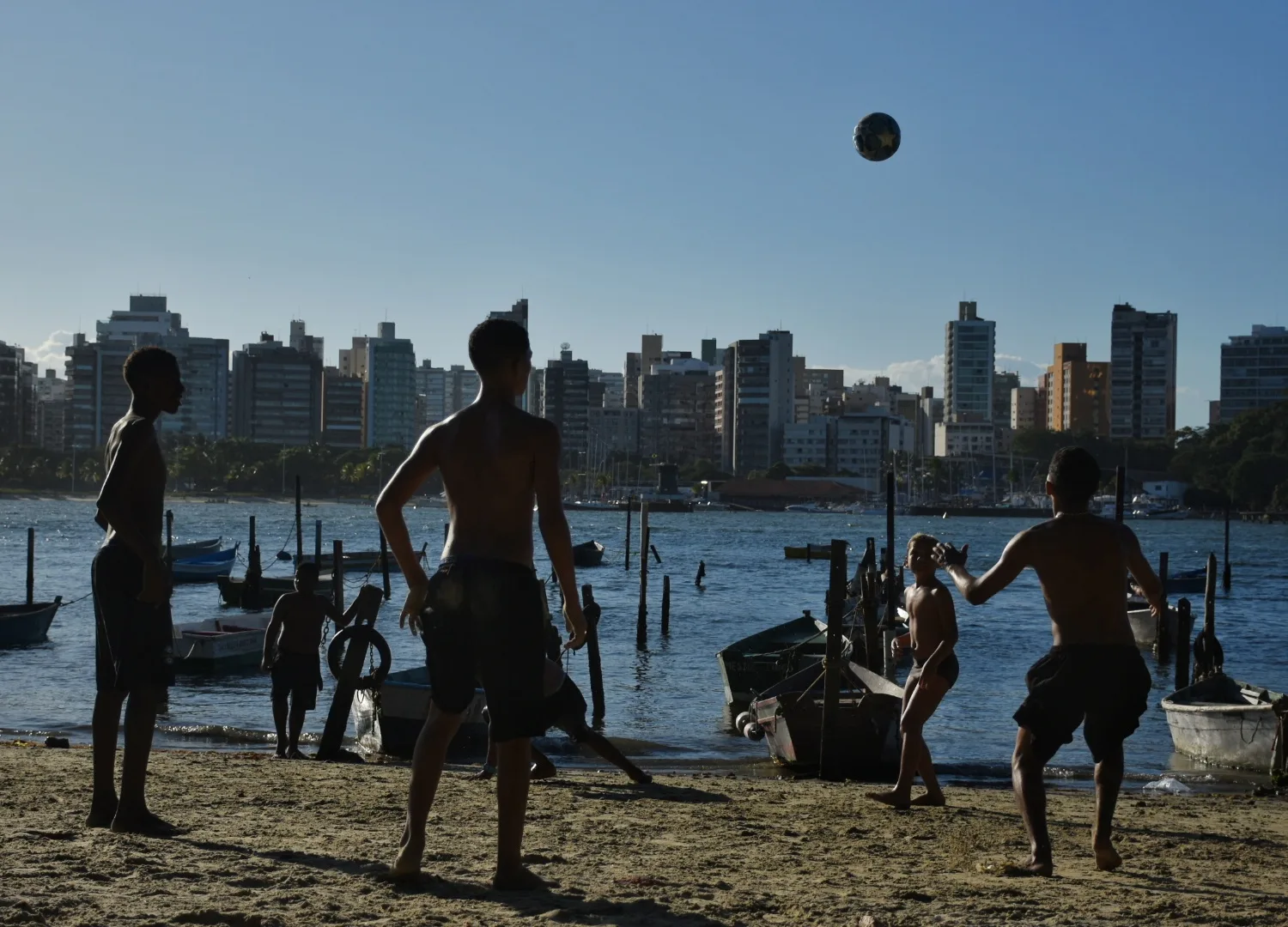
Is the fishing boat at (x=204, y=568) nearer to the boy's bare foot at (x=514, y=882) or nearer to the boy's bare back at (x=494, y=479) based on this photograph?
the boy's bare foot at (x=514, y=882)

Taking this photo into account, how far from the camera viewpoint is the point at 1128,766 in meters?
19.3

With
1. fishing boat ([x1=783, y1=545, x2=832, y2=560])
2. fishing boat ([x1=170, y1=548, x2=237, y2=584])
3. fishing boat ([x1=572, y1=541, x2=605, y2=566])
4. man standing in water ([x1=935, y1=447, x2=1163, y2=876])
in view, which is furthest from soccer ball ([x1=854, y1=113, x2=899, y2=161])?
fishing boat ([x1=572, y1=541, x2=605, y2=566])

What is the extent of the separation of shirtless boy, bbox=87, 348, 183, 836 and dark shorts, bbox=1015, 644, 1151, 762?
3760 millimetres

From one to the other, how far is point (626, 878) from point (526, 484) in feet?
6.00

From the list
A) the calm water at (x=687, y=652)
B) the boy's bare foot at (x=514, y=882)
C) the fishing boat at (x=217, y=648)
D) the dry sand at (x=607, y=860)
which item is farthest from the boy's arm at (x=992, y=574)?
the fishing boat at (x=217, y=648)

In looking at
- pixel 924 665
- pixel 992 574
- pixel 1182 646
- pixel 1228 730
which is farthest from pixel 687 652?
pixel 992 574

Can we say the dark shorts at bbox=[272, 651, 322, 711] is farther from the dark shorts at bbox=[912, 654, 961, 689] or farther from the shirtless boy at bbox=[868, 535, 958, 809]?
the dark shorts at bbox=[912, 654, 961, 689]

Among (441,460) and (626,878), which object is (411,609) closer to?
(441,460)

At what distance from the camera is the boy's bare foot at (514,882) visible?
238 inches

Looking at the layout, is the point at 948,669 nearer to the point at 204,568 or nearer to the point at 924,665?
the point at 924,665

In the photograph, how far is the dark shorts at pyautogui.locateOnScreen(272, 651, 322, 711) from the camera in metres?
14.4

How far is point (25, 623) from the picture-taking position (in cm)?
3497

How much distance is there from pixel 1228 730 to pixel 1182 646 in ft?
50.5

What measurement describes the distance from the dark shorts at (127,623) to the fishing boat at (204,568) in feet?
203
